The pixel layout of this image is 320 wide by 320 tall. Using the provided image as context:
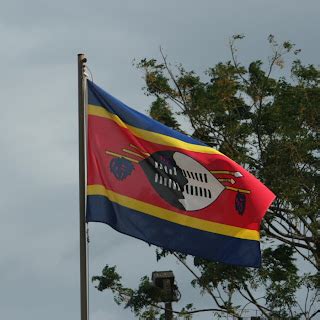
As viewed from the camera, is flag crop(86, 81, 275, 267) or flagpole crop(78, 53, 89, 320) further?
flag crop(86, 81, 275, 267)

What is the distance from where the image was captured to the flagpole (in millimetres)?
9781

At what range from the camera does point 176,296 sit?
1465 centimetres

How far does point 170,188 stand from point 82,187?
3.81 ft

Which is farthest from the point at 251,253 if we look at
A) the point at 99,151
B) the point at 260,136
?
the point at 260,136

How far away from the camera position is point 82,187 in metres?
10.1

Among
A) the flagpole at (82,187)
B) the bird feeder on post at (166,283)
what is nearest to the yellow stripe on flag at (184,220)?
the flagpole at (82,187)

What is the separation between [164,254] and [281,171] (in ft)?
9.94

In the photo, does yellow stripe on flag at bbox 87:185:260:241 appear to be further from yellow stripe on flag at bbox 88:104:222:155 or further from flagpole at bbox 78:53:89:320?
yellow stripe on flag at bbox 88:104:222:155

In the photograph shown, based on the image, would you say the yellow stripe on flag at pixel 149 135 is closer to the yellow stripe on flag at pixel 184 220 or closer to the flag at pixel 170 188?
the flag at pixel 170 188

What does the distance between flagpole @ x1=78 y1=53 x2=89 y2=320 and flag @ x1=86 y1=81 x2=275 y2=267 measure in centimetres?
29

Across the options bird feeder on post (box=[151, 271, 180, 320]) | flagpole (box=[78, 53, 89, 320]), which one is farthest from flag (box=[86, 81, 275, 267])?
bird feeder on post (box=[151, 271, 180, 320])

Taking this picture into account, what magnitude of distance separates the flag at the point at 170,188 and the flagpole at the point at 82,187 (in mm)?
290

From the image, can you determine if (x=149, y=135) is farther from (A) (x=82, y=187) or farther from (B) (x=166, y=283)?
(B) (x=166, y=283)

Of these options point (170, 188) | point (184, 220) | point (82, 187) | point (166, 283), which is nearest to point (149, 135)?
point (170, 188)
